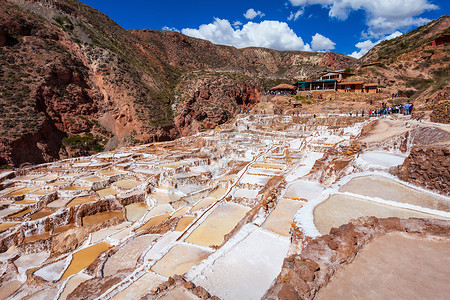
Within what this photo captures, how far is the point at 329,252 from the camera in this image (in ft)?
11.0

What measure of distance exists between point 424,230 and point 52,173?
22.2 m

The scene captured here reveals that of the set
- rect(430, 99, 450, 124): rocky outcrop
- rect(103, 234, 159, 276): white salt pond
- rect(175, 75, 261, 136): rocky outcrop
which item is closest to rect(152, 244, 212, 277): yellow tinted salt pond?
rect(103, 234, 159, 276): white salt pond

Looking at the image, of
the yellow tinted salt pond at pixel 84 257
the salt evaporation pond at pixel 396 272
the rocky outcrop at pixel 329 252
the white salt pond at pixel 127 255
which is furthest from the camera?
the yellow tinted salt pond at pixel 84 257

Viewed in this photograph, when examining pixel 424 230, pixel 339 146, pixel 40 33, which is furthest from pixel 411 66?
pixel 40 33

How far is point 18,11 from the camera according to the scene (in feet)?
107

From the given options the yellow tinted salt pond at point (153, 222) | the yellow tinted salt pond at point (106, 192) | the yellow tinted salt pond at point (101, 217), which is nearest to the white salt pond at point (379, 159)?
the yellow tinted salt pond at point (153, 222)

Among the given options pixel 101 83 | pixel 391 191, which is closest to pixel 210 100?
pixel 101 83

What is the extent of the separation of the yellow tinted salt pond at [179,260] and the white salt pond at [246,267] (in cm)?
138

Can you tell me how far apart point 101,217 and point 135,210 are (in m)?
1.81

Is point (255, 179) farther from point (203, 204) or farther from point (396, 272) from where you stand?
point (396, 272)

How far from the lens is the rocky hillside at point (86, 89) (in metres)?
25.8

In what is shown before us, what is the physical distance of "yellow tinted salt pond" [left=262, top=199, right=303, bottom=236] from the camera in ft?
17.1

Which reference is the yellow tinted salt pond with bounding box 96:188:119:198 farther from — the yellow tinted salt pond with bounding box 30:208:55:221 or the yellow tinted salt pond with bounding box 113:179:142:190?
the yellow tinted salt pond with bounding box 30:208:55:221

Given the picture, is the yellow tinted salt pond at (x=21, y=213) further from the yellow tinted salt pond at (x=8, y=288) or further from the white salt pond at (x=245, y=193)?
the white salt pond at (x=245, y=193)
